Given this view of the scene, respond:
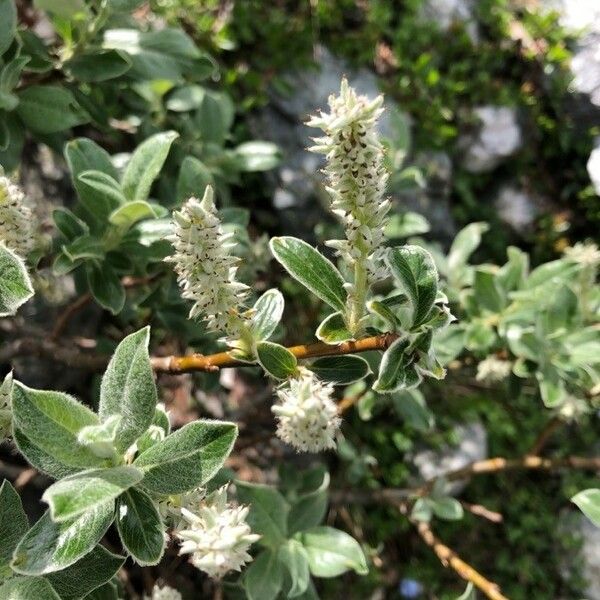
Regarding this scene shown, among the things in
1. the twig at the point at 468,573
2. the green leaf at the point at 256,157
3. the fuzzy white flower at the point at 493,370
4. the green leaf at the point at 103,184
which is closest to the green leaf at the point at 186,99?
the green leaf at the point at 256,157

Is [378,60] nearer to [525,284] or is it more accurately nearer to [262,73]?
[262,73]

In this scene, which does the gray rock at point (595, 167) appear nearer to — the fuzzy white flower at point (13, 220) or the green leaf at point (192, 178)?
the green leaf at point (192, 178)

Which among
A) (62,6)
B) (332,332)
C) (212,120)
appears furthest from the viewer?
(212,120)

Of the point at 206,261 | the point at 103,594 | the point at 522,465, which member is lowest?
the point at 522,465

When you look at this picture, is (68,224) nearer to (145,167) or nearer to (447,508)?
(145,167)

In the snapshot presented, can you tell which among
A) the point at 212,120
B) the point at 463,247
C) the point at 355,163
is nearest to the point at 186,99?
the point at 212,120

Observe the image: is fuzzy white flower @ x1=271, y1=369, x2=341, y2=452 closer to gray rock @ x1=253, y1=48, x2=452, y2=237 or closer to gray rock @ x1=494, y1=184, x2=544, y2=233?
gray rock @ x1=253, y1=48, x2=452, y2=237
